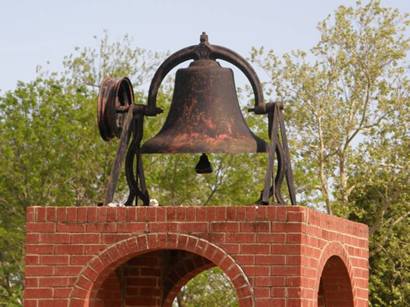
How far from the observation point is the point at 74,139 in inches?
1340

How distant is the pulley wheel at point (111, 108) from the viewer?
40.7 ft

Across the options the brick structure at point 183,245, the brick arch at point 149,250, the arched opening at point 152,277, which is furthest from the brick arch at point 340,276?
the brick arch at point 149,250

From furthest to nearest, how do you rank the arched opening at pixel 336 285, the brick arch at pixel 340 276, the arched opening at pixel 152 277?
the arched opening at pixel 152 277
the arched opening at pixel 336 285
the brick arch at pixel 340 276

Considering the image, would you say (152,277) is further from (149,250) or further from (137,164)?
(149,250)

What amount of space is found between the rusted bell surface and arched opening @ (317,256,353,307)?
1.46m

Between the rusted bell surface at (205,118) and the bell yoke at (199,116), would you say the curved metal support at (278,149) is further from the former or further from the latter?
the rusted bell surface at (205,118)

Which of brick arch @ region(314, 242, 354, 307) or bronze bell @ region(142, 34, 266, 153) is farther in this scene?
brick arch @ region(314, 242, 354, 307)

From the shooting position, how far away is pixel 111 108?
1242 centimetres

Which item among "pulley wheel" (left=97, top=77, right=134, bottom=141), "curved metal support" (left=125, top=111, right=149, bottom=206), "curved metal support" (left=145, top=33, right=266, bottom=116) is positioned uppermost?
"curved metal support" (left=145, top=33, right=266, bottom=116)

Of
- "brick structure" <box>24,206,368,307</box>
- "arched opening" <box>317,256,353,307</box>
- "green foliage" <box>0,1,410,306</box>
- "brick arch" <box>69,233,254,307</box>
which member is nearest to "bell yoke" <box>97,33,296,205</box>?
"brick structure" <box>24,206,368,307</box>

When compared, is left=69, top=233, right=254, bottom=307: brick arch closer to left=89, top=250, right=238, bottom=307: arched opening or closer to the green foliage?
left=89, top=250, right=238, bottom=307: arched opening

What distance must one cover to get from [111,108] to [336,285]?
2658mm

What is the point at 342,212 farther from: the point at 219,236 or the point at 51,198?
the point at 219,236

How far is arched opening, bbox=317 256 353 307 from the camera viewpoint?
42.4ft
